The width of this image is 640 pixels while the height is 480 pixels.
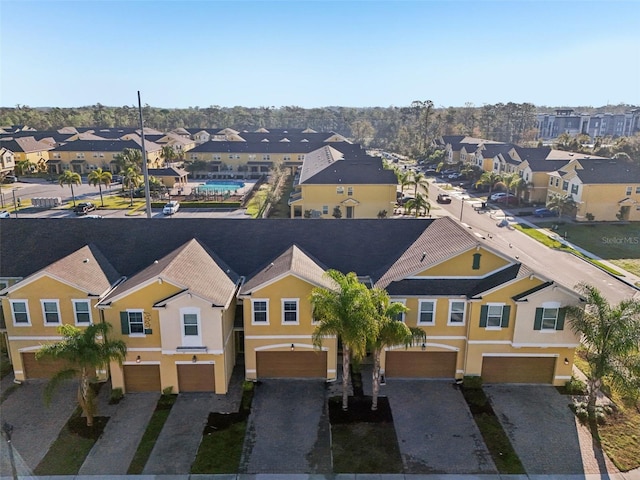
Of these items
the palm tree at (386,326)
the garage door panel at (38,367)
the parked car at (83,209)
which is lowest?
the garage door panel at (38,367)

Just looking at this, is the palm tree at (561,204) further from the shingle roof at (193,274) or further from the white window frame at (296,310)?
the shingle roof at (193,274)

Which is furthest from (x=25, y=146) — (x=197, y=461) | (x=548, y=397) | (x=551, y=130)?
(x=551, y=130)

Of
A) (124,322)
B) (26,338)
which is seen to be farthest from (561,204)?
(26,338)

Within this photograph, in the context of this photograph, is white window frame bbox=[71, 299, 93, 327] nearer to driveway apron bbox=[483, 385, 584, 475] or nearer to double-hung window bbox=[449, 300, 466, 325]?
double-hung window bbox=[449, 300, 466, 325]

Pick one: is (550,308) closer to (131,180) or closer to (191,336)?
(191,336)

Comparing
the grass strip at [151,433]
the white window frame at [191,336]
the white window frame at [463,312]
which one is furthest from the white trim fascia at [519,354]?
the grass strip at [151,433]

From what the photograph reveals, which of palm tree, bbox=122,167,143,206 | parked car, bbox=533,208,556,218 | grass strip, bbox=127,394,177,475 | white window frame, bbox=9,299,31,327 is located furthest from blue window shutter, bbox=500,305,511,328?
palm tree, bbox=122,167,143,206

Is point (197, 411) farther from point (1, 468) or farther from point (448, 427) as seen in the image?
point (448, 427)
